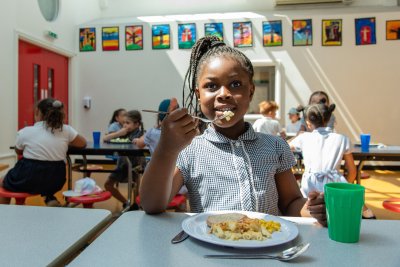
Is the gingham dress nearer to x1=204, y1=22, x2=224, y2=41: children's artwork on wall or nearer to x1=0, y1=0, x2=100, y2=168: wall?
x1=0, y1=0, x2=100, y2=168: wall

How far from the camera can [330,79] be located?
5.69 metres

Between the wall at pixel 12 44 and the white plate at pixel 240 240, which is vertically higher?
the wall at pixel 12 44

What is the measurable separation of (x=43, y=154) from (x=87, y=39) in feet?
13.2

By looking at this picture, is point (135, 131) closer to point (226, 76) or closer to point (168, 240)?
point (226, 76)

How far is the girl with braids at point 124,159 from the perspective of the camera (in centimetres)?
348

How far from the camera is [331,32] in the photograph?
5.67 metres

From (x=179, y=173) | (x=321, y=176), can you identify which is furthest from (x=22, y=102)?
(x=179, y=173)

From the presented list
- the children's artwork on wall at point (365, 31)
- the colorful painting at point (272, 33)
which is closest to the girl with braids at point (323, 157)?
the colorful painting at point (272, 33)

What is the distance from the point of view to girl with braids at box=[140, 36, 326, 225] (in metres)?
1.03

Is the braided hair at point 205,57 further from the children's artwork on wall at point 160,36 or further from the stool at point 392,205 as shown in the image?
the children's artwork on wall at point 160,36

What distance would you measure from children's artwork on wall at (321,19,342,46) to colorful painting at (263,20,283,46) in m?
0.70

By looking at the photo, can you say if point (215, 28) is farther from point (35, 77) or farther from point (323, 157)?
point (323, 157)

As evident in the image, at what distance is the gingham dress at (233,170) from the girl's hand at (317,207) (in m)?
0.23

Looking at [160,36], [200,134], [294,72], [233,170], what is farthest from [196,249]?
[160,36]
